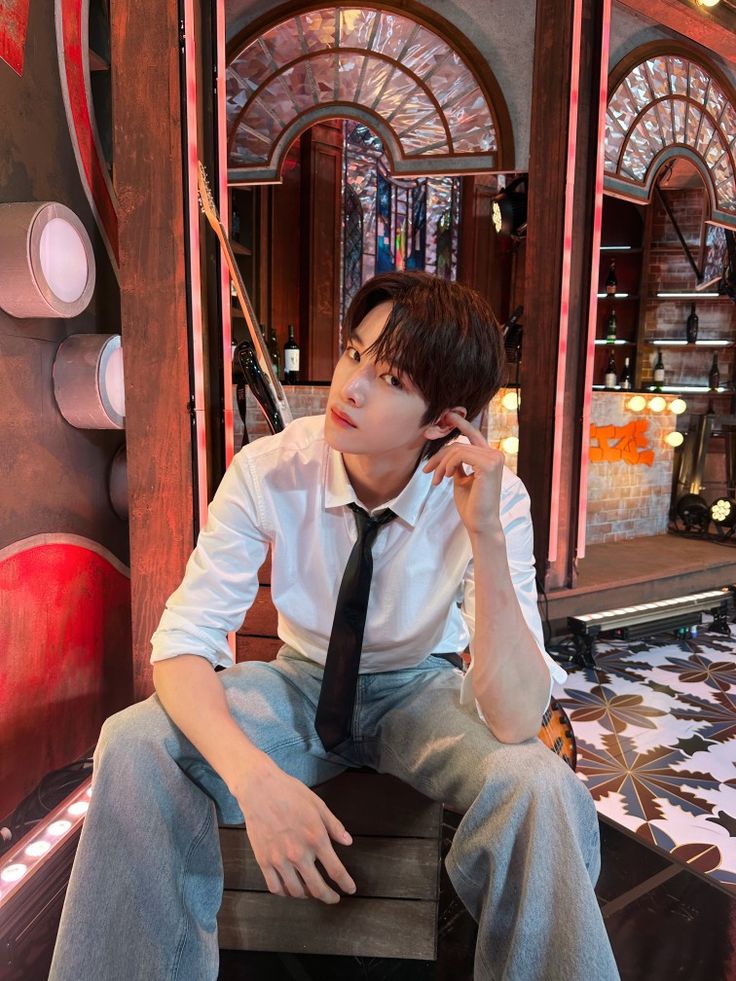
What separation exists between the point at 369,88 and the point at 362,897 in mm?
3978

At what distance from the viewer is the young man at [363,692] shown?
3.42 ft

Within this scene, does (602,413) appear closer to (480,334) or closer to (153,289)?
(153,289)

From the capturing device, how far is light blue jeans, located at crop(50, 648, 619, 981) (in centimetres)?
103

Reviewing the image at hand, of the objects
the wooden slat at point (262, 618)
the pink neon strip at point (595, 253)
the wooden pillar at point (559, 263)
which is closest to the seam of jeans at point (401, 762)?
the wooden slat at point (262, 618)

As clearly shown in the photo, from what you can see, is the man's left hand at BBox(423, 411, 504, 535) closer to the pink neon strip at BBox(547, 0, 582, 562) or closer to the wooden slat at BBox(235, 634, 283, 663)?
the wooden slat at BBox(235, 634, 283, 663)

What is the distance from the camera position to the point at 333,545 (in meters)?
1.41

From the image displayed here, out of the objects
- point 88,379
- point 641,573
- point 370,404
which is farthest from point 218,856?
point 641,573

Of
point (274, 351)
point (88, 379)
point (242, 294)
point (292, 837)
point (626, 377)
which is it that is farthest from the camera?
point (626, 377)

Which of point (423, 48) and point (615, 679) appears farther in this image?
point (423, 48)

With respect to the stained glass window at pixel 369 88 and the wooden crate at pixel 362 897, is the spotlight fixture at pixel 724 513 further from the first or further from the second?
the wooden crate at pixel 362 897

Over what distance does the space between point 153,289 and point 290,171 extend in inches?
182

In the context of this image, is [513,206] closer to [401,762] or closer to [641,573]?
[641,573]

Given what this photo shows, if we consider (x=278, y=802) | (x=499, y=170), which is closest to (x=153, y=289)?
(x=278, y=802)

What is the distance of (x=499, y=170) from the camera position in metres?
3.95
